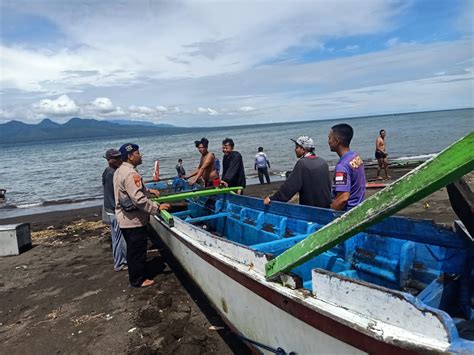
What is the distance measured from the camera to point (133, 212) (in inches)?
232

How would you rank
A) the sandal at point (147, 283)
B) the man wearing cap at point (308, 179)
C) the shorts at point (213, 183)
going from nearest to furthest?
the man wearing cap at point (308, 179)
the sandal at point (147, 283)
the shorts at point (213, 183)

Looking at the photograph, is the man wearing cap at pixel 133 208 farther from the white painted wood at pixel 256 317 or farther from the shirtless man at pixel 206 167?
the shirtless man at pixel 206 167

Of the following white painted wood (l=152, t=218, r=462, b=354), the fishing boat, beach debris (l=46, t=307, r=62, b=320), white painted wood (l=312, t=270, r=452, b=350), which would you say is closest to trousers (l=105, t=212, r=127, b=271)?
beach debris (l=46, t=307, r=62, b=320)

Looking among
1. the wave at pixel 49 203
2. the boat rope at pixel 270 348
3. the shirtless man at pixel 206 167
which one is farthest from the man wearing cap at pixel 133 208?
the wave at pixel 49 203

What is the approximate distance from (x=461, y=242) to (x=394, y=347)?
162 centimetres

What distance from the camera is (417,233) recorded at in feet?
11.5

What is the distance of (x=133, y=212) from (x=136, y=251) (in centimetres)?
64

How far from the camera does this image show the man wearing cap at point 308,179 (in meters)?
5.02

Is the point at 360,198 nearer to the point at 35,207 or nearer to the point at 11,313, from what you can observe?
the point at 11,313

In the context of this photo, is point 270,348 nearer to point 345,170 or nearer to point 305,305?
point 305,305

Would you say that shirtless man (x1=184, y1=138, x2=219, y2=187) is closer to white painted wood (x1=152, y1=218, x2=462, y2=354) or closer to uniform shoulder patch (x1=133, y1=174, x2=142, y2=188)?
uniform shoulder patch (x1=133, y1=174, x2=142, y2=188)

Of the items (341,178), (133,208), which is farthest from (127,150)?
(341,178)

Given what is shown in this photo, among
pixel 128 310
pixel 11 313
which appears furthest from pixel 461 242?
pixel 11 313

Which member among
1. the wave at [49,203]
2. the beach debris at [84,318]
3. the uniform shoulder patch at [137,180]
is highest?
the uniform shoulder patch at [137,180]
